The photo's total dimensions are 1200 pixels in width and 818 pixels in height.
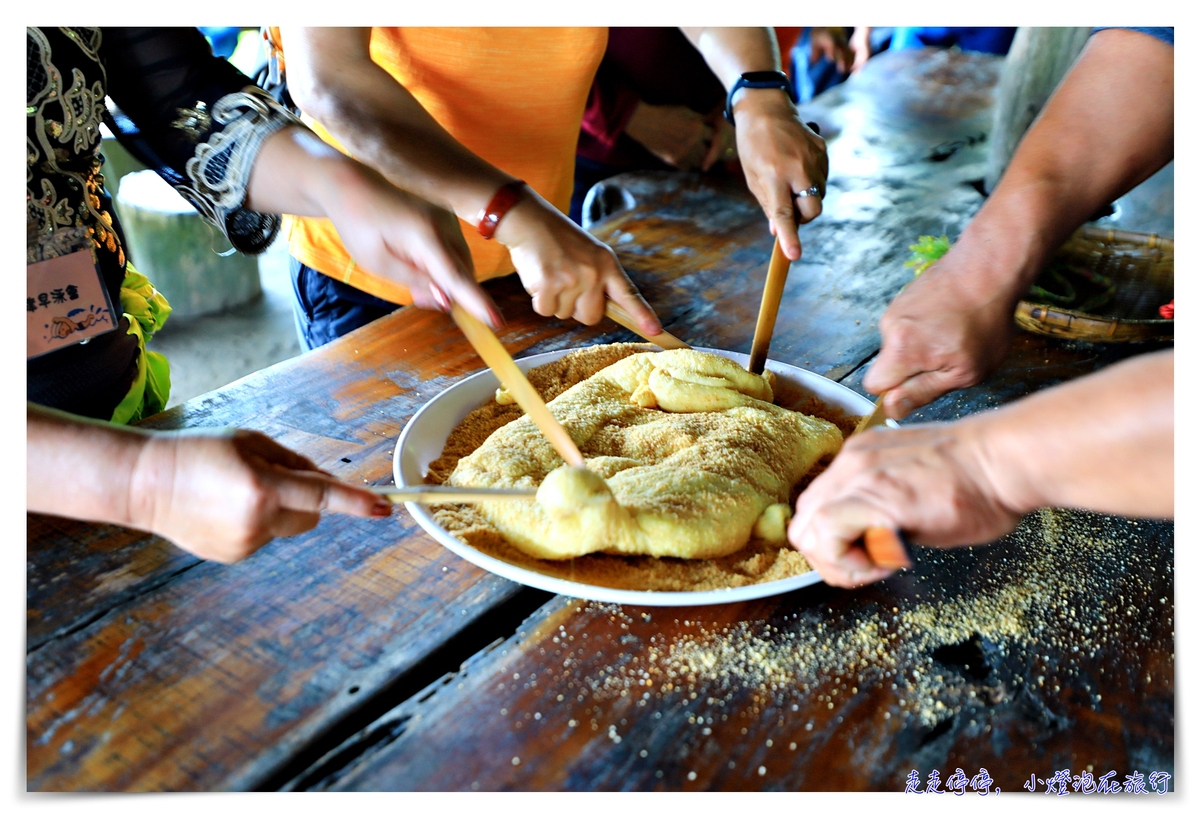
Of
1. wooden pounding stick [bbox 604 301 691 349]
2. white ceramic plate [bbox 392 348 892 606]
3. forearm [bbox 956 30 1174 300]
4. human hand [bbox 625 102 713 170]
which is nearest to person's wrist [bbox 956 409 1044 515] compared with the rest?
white ceramic plate [bbox 392 348 892 606]

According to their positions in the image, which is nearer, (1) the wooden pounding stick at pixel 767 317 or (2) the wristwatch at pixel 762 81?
(1) the wooden pounding stick at pixel 767 317

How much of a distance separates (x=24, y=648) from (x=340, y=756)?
42 centimetres

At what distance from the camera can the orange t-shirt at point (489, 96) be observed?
1.77 meters

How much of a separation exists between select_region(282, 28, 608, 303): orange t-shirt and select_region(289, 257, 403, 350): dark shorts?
0.13ft

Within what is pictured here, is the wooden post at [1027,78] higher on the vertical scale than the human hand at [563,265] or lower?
higher

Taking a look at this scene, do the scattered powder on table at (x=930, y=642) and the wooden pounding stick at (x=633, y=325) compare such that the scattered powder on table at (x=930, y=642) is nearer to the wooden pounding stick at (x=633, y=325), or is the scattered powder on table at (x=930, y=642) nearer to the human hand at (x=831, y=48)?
the wooden pounding stick at (x=633, y=325)

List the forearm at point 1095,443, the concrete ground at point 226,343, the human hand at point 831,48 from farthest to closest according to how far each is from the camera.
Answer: the human hand at point 831,48 < the concrete ground at point 226,343 < the forearm at point 1095,443

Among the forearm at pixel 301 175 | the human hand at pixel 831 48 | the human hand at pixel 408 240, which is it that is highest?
the human hand at pixel 831 48

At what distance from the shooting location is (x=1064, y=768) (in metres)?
0.88

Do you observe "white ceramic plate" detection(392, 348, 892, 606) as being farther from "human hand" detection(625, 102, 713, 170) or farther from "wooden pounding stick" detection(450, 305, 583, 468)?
"human hand" detection(625, 102, 713, 170)

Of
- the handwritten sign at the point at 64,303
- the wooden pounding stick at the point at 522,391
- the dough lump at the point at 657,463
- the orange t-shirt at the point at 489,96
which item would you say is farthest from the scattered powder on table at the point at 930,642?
the orange t-shirt at the point at 489,96

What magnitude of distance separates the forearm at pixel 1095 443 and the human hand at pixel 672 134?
6.91 feet
